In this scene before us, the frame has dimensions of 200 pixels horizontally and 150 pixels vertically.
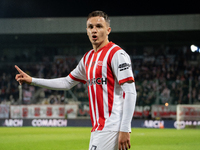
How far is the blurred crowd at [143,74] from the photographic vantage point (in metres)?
18.6

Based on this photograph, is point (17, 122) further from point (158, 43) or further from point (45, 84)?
point (45, 84)

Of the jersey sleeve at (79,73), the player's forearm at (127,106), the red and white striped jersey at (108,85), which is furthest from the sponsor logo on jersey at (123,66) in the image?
the jersey sleeve at (79,73)

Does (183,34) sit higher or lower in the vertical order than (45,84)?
higher

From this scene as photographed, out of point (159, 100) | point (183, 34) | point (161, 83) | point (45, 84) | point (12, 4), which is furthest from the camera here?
point (12, 4)

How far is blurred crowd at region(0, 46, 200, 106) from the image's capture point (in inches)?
731

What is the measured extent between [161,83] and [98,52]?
17425 millimetres

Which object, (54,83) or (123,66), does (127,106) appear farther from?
(54,83)

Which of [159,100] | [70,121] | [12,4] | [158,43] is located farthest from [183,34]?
[12,4]

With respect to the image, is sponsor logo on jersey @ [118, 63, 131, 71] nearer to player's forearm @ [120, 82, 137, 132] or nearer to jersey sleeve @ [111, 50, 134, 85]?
jersey sleeve @ [111, 50, 134, 85]

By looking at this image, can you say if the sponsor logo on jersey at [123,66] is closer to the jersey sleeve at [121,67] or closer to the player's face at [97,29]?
the jersey sleeve at [121,67]

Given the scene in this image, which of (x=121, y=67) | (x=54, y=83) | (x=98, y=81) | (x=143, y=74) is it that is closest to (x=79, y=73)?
(x=54, y=83)

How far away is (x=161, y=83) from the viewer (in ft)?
66.0

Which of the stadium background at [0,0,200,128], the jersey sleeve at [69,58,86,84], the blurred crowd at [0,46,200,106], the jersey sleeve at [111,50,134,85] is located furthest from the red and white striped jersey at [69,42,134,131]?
the blurred crowd at [0,46,200,106]

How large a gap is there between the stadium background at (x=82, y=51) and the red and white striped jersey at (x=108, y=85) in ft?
50.5
